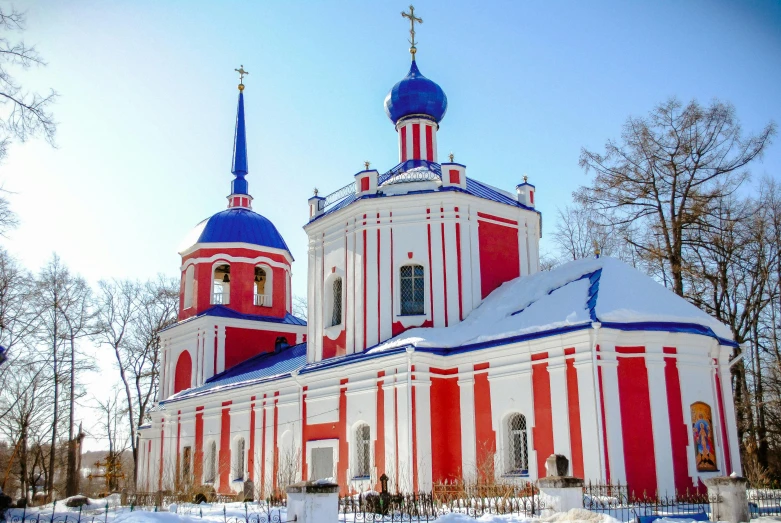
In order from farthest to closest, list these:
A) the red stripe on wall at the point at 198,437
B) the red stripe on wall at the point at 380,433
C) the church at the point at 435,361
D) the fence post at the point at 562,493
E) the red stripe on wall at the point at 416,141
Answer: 1. the red stripe on wall at the point at 198,437
2. the red stripe on wall at the point at 416,141
3. the red stripe on wall at the point at 380,433
4. the church at the point at 435,361
5. the fence post at the point at 562,493

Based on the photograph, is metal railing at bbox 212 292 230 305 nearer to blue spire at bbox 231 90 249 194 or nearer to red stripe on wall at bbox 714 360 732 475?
blue spire at bbox 231 90 249 194

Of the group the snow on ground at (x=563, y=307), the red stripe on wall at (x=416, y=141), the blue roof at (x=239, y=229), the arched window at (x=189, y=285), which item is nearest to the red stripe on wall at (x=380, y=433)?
the snow on ground at (x=563, y=307)

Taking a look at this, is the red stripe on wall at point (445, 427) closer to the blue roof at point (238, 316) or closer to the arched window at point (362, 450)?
the arched window at point (362, 450)

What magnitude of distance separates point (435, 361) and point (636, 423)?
4.41m

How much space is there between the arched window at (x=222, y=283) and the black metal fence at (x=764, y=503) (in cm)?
1779

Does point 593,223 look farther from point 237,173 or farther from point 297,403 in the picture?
point 237,173

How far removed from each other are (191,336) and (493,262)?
11912 mm

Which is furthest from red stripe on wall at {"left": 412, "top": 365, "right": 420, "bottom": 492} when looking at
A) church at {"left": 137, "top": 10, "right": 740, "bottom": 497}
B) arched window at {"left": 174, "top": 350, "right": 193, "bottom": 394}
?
arched window at {"left": 174, "top": 350, "right": 193, "bottom": 394}

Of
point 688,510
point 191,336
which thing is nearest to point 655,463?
point 688,510

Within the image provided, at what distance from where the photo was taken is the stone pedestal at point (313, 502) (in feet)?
29.6

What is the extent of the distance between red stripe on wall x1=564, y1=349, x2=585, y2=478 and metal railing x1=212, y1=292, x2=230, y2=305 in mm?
14847

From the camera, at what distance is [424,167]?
2042cm

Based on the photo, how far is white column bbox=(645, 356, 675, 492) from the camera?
13.6 metres

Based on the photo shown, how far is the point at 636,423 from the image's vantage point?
13.9m
